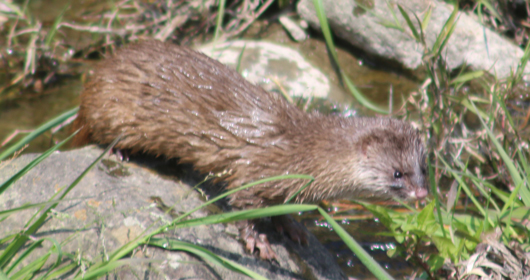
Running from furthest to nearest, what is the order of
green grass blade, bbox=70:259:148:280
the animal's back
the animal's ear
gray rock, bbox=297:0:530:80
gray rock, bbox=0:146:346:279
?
gray rock, bbox=297:0:530:80 < the animal's back < the animal's ear < gray rock, bbox=0:146:346:279 < green grass blade, bbox=70:259:148:280

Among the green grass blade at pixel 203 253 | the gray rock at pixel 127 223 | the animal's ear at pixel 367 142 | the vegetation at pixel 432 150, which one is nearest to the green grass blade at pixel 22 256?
the vegetation at pixel 432 150

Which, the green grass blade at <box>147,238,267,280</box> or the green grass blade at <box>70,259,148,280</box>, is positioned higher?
the green grass blade at <box>70,259,148,280</box>

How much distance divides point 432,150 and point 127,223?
2.48m

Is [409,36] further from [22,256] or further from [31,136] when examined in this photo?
[22,256]

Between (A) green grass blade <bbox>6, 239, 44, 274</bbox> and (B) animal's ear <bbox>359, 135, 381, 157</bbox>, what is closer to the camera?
(A) green grass blade <bbox>6, 239, 44, 274</bbox>

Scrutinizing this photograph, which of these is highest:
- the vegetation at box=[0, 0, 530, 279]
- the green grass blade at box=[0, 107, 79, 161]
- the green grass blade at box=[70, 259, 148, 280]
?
the green grass blade at box=[0, 107, 79, 161]

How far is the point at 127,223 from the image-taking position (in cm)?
280

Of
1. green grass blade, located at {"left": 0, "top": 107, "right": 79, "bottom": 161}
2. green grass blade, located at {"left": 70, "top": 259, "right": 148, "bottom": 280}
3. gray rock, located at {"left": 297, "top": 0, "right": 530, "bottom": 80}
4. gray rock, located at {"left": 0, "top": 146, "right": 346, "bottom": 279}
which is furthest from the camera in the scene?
gray rock, located at {"left": 297, "top": 0, "right": 530, "bottom": 80}

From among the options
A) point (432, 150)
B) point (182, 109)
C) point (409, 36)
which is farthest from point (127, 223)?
point (409, 36)

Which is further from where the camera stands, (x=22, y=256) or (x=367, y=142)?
(x=367, y=142)

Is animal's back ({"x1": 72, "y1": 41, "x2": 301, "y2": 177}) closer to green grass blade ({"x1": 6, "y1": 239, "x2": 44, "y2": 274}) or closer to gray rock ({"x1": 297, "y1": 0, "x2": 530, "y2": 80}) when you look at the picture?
green grass blade ({"x1": 6, "y1": 239, "x2": 44, "y2": 274})

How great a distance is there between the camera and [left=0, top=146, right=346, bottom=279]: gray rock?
2592 mm

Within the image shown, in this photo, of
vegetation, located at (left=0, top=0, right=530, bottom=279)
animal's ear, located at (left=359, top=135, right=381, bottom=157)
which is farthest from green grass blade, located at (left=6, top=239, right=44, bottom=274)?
animal's ear, located at (left=359, top=135, right=381, bottom=157)

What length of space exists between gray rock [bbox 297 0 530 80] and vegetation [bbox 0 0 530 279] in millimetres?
251
